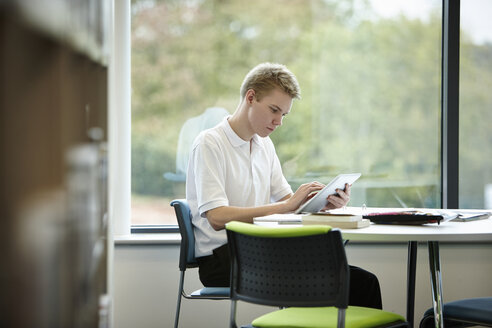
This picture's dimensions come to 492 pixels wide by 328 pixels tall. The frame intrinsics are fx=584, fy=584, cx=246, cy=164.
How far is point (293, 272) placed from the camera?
167cm

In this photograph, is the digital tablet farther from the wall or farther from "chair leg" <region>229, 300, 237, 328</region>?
the wall

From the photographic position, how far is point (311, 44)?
141 inches

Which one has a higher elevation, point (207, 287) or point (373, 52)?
point (373, 52)

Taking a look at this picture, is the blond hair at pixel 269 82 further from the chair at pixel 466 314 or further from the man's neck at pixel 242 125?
the chair at pixel 466 314

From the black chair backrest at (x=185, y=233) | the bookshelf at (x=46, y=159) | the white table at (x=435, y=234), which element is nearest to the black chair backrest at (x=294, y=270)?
the white table at (x=435, y=234)

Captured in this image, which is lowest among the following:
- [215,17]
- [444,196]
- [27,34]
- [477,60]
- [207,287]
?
[207,287]

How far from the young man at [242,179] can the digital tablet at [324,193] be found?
0.06 metres

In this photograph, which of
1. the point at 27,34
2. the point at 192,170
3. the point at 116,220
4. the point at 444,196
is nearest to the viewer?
the point at 27,34

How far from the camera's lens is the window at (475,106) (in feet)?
11.8

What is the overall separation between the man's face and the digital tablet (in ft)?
1.40

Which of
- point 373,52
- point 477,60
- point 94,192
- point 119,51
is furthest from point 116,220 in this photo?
point 94,192

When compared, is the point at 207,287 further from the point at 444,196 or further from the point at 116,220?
the point at 444,196

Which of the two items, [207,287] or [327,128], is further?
[327,128]

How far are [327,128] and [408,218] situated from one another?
1736 millimetres
